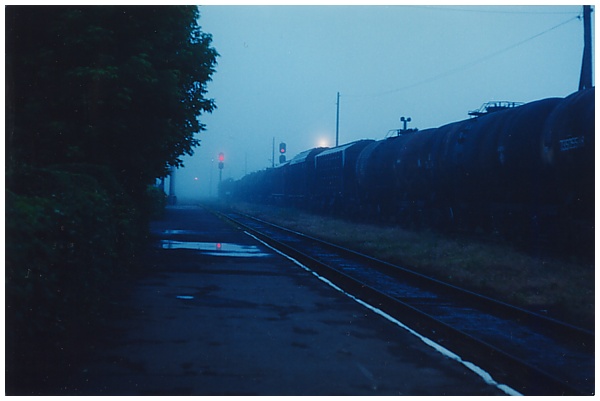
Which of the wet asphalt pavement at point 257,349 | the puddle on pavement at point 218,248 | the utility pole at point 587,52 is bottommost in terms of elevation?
the puddle on pavement at point 218,248

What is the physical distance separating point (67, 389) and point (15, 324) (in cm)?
95

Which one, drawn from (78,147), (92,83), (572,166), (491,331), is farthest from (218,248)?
(491,331)

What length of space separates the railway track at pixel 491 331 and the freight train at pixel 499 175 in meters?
3.99

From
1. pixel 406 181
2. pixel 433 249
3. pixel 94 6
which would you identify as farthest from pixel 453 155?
pixel 94 6

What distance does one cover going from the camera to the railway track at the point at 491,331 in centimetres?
616

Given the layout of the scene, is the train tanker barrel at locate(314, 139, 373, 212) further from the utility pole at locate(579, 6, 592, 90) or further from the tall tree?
the tall tree

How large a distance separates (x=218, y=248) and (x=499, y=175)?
29.5 ft

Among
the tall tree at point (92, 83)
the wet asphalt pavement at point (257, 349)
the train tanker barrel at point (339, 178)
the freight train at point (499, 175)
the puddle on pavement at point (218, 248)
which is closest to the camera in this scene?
the wet asphalt pavement at point (257, 349)

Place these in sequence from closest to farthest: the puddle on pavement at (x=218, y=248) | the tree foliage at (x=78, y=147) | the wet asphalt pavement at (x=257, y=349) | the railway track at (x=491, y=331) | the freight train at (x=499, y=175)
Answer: the tree foliage at (x=78, y=147) < the wet asphalt pavement at (x=257, y=349) < the railway track at (x=491, y=331) < the freight train at (x=499, y=175) < the puddle on pavement at (x=218, y=248)

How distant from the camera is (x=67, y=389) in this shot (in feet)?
Result: 17.9

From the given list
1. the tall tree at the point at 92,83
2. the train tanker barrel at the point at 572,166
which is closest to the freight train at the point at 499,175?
the train tanker barrel at the point at 572,166

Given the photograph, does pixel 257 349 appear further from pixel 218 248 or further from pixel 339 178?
pixel 339 178

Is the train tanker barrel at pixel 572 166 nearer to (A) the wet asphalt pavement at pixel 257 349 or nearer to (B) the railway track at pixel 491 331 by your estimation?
(B) the railway track at pixel 491 331

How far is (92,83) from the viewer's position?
12.4 metres
